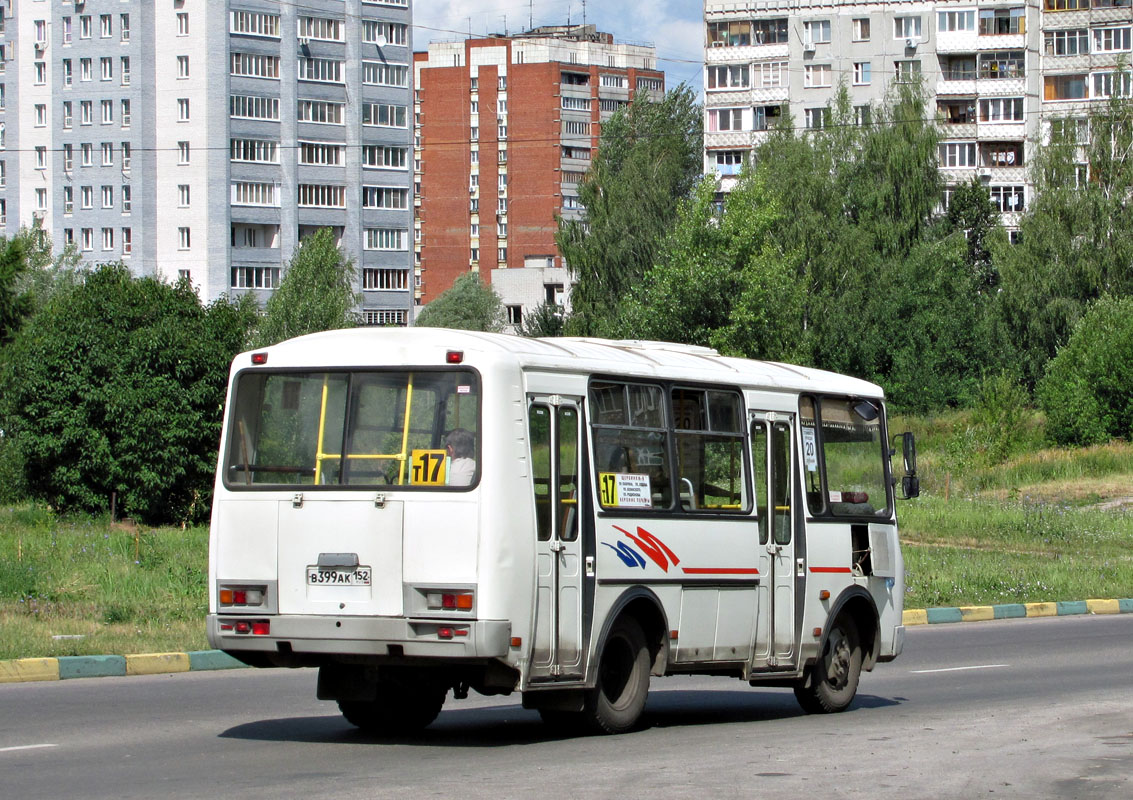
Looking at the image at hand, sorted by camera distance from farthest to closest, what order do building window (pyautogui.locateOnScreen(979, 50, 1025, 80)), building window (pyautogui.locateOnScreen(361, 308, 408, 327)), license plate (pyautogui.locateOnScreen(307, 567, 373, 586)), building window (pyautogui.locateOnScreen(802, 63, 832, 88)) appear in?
building window (pyautogui.locateOnScreen(361, 308, 408, 327)) < building window (pyautogui.locateOnScreen(802, 63, 832, 88)) < building window (pyautogui.locateOnScreen(979, 50, 1025, 80)) < license plate (pyautogui.locateOnScreen(307, 567, 373, 586))

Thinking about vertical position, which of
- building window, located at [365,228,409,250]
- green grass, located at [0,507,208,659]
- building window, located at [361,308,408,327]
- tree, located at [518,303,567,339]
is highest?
building window, located at [365,228,409,250]

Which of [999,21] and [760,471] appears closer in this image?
[760,471]

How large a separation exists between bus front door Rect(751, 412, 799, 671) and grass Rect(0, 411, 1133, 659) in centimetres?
662

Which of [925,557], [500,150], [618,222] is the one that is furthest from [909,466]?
[500,150]

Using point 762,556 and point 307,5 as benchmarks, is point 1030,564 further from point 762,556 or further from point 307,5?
point 307,5

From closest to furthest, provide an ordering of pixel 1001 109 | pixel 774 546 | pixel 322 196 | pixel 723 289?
pixel 774 546 → pixel 723 289 → pixel 1001 109 → pixel 322 196

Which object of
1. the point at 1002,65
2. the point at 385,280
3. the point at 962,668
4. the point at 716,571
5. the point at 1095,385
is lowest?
the point at 962,668

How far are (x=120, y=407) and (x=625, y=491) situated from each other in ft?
99.4

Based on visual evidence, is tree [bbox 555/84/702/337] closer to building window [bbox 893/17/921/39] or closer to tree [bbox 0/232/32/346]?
building window [bbox 893/17/921/39]

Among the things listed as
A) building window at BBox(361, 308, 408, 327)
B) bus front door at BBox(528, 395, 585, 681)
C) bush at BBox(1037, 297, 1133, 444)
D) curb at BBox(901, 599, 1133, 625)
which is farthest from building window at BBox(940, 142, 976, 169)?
bus front door at BBox(528, 395, 585, 681)

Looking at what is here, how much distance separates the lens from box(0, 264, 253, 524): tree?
39.6m

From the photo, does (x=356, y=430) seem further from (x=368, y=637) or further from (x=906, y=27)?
(x=906, y=27)

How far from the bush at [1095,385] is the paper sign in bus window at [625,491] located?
58604 mm

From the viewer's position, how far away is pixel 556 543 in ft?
34.7
